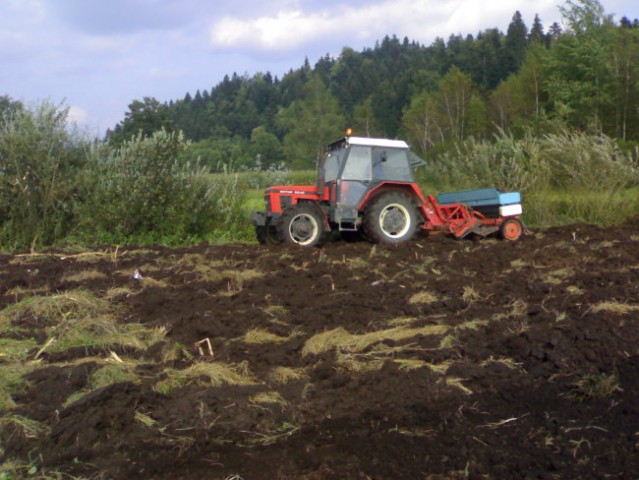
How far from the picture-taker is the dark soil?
3209mm

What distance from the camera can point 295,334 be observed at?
5.12m

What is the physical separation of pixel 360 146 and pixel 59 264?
4817 millimetres

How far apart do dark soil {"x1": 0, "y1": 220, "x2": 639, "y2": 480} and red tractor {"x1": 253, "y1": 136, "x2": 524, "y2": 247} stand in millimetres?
3488

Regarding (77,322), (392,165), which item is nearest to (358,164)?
(392,165)

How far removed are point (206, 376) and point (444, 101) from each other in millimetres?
58050

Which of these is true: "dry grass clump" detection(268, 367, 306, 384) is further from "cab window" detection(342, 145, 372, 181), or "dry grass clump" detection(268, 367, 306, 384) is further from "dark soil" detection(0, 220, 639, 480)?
"cab window" detection(342, 145, 372, 181)

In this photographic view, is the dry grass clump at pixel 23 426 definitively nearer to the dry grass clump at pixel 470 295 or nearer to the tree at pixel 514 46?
the dry grass clump at pixel 470 295

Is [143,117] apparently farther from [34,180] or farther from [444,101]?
[444,101]

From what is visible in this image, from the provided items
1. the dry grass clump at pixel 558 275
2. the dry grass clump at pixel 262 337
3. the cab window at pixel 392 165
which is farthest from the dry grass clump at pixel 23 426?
the cab window at pixel 392 165

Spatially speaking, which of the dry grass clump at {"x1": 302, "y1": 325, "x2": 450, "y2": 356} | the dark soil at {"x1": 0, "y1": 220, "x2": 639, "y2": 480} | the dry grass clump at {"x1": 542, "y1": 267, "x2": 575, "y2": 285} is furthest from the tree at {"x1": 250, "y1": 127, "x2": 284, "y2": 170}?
the dry grass clump at {"x1": 302, "y1": 325, "x2": 450, "y2": 356}

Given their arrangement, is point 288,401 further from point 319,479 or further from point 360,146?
point 360,146

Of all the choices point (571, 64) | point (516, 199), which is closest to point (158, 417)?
point (516, 199)

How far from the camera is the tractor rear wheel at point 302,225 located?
1037 cm

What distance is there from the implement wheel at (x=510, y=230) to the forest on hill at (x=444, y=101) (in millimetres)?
5014
